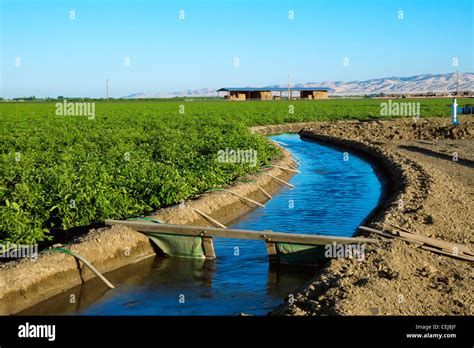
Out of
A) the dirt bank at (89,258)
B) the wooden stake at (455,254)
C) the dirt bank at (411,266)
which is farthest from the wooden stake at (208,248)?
the wooden stake at (455,254)

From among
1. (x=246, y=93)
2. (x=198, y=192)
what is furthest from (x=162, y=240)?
(x=246, y=93)

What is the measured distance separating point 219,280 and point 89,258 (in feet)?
7.29

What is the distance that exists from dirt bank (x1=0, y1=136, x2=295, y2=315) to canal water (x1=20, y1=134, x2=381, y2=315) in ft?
0.63

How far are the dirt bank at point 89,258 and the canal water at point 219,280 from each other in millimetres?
193

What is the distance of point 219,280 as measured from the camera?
941 centimetres

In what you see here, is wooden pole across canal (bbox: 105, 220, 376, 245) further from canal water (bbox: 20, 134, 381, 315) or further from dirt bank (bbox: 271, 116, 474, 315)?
dirt bank (bbox: 271, 116, 474, 315)

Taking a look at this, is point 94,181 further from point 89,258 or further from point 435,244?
point 435,244

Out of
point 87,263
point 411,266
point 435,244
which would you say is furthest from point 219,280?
point 435,244

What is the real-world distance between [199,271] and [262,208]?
17.6 ft

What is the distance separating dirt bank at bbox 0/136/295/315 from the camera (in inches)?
320

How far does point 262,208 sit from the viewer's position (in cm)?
1502

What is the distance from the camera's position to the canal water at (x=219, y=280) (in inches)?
324

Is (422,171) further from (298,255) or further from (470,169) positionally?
(298,255)

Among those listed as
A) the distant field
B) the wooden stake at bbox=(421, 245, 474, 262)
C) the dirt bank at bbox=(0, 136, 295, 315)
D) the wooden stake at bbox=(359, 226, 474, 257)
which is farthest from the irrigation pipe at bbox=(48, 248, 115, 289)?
the wooden stake at bbox=(421, 245, 474, 262)
